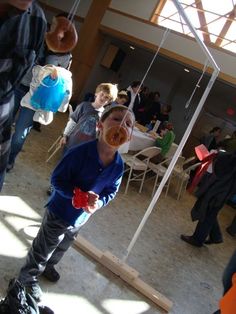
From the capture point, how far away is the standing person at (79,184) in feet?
5.96

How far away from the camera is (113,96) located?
10.4 ft

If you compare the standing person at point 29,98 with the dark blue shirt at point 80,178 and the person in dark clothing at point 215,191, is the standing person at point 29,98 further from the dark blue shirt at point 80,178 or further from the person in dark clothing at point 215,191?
the person in dark clothing at point 215,191

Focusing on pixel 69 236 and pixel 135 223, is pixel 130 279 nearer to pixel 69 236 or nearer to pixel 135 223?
pixel 69 236

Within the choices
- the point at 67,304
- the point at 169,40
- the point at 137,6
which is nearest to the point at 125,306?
the point at 67,304

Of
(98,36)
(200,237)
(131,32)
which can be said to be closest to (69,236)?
(200,237)

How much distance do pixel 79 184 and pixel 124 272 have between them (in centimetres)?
111

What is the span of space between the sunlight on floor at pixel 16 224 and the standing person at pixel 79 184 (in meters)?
0.44

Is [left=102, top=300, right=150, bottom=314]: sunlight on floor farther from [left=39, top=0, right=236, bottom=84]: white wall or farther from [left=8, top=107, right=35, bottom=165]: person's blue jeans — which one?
[left=39, top=0, right=236, bottom=84]: white wall

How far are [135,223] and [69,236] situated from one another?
6.34 ft

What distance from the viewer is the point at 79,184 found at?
74.3 inches

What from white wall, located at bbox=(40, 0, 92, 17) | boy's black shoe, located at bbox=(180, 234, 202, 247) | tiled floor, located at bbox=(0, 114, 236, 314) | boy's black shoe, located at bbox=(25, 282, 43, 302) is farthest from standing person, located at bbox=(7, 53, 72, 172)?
white wall, located at bbox=(40, 0, 92, 17)

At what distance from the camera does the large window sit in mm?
7387

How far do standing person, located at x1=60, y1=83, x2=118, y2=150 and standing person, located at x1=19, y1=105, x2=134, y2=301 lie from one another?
3.93 feet

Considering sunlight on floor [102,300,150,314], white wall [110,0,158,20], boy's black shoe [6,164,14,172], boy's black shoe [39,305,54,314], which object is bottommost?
sunlight on floor [102,300,150,314]
